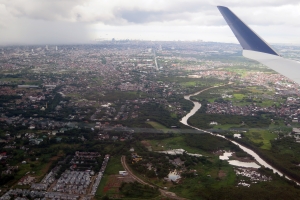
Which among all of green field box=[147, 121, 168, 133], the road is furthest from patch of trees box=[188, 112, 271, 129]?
the road

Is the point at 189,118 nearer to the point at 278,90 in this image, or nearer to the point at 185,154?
the point at 185,154

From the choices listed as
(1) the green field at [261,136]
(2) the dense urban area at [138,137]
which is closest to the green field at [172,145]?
(2) the dense urban area at [138,137]

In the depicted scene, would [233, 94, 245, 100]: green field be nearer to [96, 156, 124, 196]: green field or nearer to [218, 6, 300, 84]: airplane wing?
[96, 156, 124, 196]: green field

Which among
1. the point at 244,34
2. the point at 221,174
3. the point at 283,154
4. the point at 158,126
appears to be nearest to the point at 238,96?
the point at 158,126

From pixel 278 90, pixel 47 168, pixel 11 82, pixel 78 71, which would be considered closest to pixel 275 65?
pixel 47 168

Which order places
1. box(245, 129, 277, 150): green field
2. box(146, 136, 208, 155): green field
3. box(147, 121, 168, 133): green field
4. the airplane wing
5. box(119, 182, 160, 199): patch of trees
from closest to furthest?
the airplane wing
box(119, 182, 160, 199): patch of trees
box(146, 136, 208, 155): green field
box(245, 129, 277, 150): green field
box(147, 121, 168, 133): green field

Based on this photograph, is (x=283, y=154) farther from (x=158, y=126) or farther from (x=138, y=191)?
(x=138, y=191)

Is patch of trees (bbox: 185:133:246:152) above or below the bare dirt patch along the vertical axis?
above
